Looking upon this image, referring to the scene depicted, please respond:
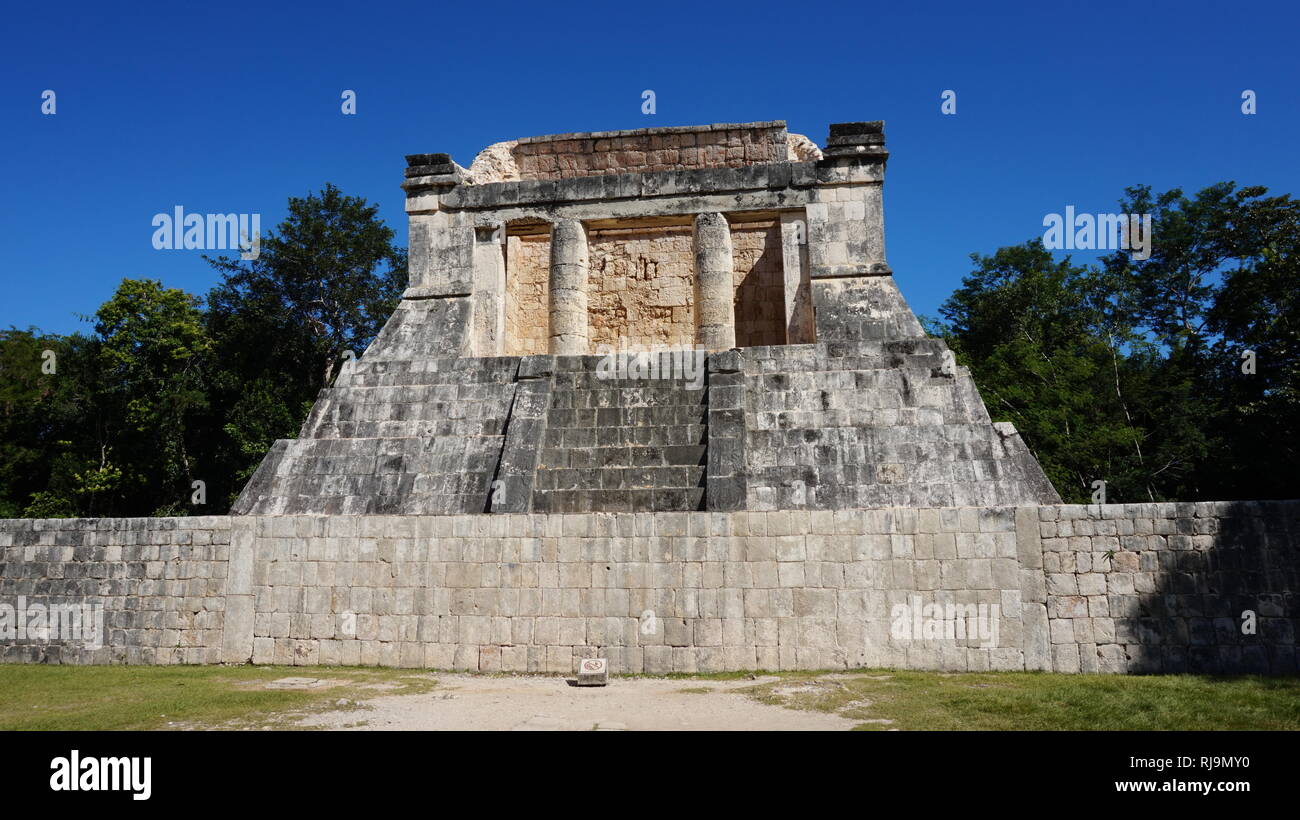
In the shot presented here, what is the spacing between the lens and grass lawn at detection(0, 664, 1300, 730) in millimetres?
6945

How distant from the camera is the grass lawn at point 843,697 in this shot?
6.95 metres

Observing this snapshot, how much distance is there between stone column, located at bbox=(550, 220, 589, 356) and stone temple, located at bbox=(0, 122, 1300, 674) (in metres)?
1.48

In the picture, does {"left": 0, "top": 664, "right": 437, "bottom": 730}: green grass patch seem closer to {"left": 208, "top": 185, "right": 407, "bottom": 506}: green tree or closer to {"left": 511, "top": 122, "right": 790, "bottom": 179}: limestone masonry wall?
{"left": 511, "top": 122, "right": 790, "bottom": 179}: limestone masonry wall

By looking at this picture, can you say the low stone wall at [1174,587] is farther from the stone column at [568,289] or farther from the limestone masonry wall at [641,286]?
the stone column at [568,289]

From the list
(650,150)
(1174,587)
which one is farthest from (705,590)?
(650,150)

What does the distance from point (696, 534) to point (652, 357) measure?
3505mm

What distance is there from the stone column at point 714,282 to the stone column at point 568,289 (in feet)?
6.25

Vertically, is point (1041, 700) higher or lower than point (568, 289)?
lower

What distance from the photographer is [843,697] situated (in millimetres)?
8023

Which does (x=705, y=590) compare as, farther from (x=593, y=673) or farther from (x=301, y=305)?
(x=301, y=305)

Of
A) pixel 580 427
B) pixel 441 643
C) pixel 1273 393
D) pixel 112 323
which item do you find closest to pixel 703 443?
pixel 580 427

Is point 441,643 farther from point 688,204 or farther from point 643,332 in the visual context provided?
point 688,204

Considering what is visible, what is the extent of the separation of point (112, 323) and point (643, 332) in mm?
18076

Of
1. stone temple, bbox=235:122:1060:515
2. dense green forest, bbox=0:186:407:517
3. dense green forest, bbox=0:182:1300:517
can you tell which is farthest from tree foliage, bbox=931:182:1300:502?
dense green forest, bbox=0:186:407:517
